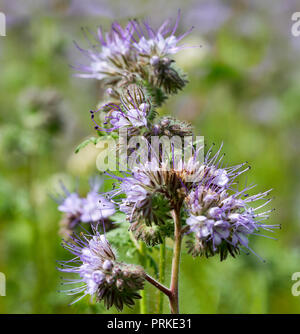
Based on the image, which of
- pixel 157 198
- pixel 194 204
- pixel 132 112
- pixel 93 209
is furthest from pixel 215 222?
pixel 93 209

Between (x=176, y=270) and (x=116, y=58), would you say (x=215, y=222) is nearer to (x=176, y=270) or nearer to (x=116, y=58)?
(x=176, y=270)

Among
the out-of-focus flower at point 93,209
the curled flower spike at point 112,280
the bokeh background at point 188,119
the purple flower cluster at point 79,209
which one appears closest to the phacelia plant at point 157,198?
the curled flower spike at point 112,280

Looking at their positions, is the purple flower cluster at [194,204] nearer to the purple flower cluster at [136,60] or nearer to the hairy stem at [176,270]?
the hairy stem at [176,270]

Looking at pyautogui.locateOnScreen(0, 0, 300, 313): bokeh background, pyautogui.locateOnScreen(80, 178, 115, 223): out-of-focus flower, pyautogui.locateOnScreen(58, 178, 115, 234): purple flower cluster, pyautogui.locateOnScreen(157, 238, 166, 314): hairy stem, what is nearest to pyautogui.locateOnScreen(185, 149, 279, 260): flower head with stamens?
pyautogui.locateOnScreen(157, 238, 166, 314): hairy stem

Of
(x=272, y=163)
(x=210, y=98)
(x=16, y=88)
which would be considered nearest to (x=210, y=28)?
(x=210, y=98)

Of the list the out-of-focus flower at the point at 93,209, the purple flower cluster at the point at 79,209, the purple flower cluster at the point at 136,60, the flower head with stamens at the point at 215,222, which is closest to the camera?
the flower head with stamens at the point at 215,222

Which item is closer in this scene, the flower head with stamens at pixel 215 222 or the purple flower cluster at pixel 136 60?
the flower head with stamens at pixel 215 222

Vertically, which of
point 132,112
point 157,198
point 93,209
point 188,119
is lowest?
point 157,198

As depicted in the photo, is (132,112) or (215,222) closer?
(215,222)

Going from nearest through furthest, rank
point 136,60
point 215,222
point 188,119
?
point 215,222, point 136,60, point 188,119
